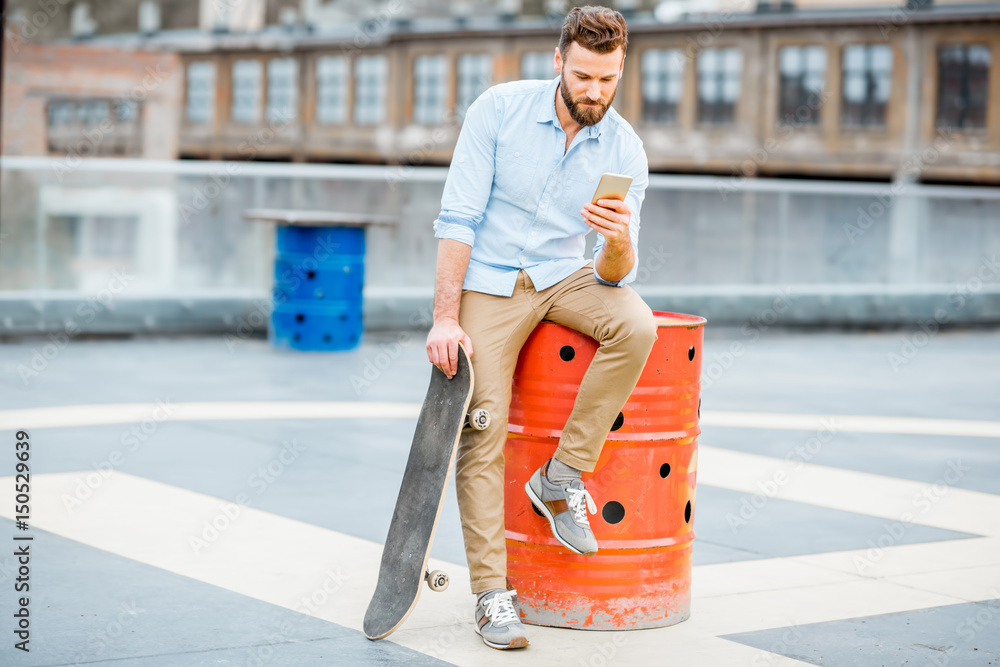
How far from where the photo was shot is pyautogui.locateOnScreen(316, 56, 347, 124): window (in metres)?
49.3

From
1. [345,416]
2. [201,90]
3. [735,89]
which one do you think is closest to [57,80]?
[201,90]

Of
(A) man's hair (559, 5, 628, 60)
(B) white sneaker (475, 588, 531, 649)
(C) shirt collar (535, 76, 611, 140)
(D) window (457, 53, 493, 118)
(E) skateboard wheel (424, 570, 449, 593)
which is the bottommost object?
(B) white sneaker (475, 588, 531, 649)

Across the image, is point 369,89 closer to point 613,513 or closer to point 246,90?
point 246,90

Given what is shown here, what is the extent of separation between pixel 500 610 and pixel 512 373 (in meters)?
0.72

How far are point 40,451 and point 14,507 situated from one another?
1.24 metres

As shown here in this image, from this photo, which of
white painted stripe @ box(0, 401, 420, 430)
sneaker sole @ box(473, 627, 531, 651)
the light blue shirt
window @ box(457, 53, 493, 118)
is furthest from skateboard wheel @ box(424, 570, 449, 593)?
window @ box(457, 53, 493, 118)

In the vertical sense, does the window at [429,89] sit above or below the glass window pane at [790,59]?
below

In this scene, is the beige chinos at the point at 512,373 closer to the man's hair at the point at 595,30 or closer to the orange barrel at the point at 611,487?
the orange barrel at the point at 611,487

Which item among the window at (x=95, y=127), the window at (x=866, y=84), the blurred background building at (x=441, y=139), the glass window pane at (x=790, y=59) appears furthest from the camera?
the window at (x=95, y=127)

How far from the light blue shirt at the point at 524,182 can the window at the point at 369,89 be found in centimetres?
4522

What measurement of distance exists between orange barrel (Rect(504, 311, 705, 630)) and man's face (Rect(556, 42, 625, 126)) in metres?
0.67

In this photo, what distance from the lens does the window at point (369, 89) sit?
48.4 metres

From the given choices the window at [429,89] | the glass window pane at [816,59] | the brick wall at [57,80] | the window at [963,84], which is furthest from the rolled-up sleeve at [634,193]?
the brick wall at [57,80]

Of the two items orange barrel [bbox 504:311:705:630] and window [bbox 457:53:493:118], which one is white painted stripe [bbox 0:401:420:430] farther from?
window [bbox 457:53:493:118]
